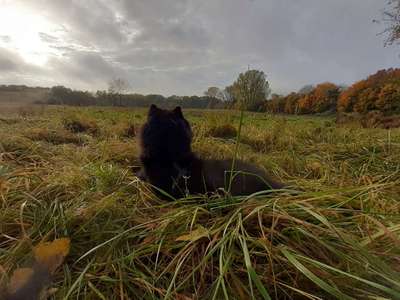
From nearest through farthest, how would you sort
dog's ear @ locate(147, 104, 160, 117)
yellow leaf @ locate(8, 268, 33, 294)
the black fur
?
yellow leaf @ locate(8, 268, 33, 294), the black fur, dog's ear @ locate(147, 104, 160, 117)

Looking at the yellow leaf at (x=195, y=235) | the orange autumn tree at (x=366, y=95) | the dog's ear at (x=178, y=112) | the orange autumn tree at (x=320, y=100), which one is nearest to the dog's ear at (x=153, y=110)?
the dog's ear at (x=178, y=112)

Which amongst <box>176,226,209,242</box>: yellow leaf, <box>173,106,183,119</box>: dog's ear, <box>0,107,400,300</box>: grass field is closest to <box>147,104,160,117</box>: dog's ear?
<box>173,106,183,119</box>: dog's ear

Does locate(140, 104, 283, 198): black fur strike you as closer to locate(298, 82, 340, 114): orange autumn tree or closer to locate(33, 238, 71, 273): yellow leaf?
locate(33, 238, 71, 273): yellow leaf

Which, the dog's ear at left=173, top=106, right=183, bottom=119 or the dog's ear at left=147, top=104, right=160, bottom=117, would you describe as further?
the dog's ear at left=173, top=106, right=183, bottom=119

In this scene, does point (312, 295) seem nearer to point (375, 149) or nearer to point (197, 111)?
point (375, 149)

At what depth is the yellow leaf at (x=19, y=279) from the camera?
86 centimetres

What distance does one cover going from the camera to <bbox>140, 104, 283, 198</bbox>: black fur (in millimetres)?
1772

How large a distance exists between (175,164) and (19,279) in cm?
127

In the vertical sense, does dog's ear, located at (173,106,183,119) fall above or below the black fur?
above

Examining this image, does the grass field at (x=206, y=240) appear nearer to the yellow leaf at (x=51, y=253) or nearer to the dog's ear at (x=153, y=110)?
the yellow leaf at (x=51, y=253)

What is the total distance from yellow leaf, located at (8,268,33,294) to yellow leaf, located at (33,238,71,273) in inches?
2.3

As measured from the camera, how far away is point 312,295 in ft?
2.78

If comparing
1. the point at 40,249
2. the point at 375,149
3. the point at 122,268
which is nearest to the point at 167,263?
the point at 122,268

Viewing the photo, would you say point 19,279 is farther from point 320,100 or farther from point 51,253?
point 320,100
